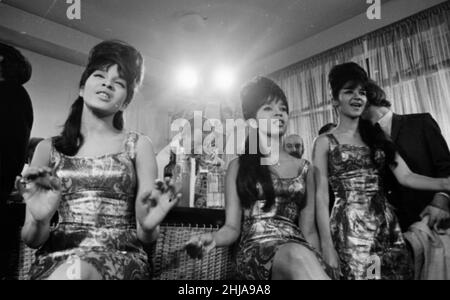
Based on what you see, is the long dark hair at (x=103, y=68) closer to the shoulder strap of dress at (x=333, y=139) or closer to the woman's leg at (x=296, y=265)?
the woman's leg at (x=296, y=265)

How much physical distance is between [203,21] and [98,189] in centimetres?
366

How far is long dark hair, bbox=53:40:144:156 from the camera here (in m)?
1.42

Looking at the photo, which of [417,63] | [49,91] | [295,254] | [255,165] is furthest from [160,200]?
[49,91]

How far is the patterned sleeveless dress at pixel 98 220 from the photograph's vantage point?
1.16 metres

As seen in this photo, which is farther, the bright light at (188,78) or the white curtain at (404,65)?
the bright light at (188,78)

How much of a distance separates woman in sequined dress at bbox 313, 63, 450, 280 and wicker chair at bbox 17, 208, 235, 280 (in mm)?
532

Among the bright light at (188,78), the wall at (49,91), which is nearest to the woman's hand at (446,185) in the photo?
the bright light at (188,78)

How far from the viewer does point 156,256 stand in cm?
158

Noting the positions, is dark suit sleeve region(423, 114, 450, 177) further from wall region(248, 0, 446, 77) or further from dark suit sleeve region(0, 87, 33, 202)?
wall region(248, 0, 446, 77)

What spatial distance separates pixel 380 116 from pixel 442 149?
0.41 m

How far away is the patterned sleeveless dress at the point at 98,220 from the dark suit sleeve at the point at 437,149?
1764 millimetres

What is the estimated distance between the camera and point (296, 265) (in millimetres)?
1204

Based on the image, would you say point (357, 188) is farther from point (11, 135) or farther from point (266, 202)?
point (11, 135)

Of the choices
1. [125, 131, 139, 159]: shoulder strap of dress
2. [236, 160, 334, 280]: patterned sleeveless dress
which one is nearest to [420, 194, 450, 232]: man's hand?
[236, 160, 334, 280]: patterned sleeveless dress
